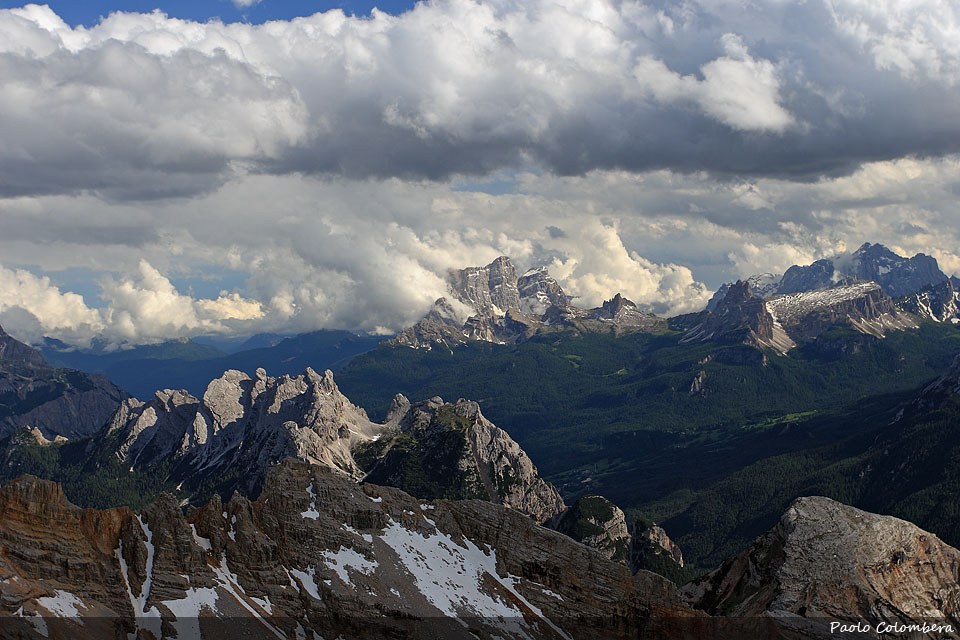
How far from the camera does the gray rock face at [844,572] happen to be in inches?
5674

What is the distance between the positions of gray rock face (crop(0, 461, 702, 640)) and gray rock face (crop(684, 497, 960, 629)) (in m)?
14.3

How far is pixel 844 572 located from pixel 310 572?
88849mm

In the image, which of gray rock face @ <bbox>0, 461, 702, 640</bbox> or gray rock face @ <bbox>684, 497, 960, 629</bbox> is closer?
gray rock face @ <bbox>0, 461, 702, 640</bbox>

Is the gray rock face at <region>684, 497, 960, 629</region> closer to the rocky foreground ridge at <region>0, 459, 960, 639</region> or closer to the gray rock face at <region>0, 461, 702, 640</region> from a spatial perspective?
the rocky foreground ridge at <region>0, 459, 960, 639</region>

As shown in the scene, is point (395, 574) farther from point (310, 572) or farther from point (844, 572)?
point (844, 572)

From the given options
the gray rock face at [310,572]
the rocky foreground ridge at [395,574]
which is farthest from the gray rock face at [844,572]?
the gray rock face at [310,572]

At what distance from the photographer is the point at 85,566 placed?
127m

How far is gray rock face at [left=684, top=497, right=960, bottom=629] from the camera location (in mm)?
144125

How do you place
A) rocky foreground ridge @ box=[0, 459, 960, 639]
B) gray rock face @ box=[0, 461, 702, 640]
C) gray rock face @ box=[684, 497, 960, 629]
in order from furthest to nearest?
1. gray rock face @ box=[684, 497, 960, 629]
2. rocky foreground ridge @ box=[0, 459, 960, 639]
3. gray rock face @ box=[0, 461, 702, 640]

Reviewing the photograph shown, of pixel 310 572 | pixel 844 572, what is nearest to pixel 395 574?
pixel 310 572

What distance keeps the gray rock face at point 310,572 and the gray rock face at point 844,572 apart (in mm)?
14285

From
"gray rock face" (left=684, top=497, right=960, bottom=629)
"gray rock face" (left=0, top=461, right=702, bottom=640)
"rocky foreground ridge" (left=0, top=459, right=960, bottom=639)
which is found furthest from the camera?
"gray rock face" (left=684, top=497, right=960, bottom=629)

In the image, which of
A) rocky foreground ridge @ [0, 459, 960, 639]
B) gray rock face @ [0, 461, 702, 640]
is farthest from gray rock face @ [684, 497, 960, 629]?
gray rock face @ [0, 461, 702, 640]

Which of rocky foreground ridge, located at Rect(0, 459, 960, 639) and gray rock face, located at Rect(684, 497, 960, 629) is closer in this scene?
rocky foreground ridge, located at Rect(0, 459, 960, 639)
